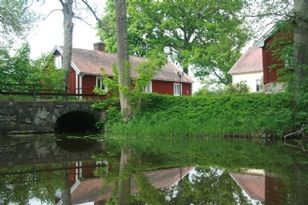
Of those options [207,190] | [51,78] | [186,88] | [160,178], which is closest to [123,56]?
[51,78]

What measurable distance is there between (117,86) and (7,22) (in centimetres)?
1064

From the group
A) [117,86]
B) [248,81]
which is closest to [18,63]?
[117,86]

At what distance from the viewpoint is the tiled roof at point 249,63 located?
155ft

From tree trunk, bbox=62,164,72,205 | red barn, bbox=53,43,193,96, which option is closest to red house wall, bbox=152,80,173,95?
red barn, bbox=53,43,193,96

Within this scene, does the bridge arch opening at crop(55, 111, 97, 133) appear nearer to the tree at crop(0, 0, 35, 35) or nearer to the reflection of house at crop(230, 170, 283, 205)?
the tree at crop(0, 0, 35, 35)

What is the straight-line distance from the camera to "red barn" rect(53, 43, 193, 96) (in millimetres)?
35250

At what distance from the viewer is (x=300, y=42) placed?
16562 mm

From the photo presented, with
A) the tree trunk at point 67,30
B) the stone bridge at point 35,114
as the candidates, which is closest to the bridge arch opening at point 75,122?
the stone bridge at point 35,114

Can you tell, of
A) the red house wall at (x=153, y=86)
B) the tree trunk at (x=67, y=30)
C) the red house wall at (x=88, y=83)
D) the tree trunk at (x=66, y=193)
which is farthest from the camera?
the red house wall at (x=153, y=86)

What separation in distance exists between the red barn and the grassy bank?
9354 mm

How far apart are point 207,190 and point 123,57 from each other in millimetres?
15538

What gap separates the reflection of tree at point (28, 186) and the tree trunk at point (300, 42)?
36.9 feet

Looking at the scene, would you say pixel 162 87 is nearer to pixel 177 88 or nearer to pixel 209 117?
pixel 177 88

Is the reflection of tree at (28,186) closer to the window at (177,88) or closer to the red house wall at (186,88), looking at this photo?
the window at (177,88)
